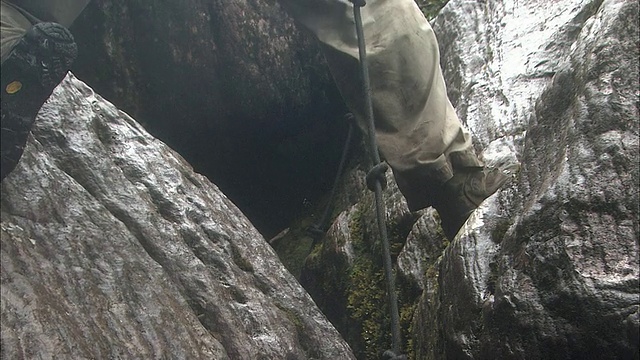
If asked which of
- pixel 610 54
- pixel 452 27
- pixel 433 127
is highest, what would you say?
pixel 452 27

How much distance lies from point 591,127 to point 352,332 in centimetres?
213

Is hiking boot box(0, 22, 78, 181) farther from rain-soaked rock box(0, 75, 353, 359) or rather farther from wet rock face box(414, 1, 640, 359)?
wet rock face box(414, 1, 640, 359)

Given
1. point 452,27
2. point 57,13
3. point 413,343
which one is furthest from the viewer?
point 452,27

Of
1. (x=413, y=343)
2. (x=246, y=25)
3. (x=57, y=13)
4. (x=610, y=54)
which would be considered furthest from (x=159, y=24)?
(x=610, y=54)

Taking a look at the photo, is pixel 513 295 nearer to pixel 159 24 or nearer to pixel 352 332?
pixel 352 332

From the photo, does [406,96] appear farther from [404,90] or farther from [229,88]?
[229,88]

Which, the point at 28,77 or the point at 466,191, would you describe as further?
the point at 466,191

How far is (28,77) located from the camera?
8.07ft

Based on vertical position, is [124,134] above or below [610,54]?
below

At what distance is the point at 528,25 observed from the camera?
4.01 m

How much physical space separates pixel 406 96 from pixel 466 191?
48 cm

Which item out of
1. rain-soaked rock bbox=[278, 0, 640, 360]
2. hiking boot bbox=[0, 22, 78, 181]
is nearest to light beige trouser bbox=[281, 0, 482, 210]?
rain-soaked rock bbox=[278, 0, 640, 360]

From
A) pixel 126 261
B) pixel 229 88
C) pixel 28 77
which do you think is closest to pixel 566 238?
pixel 126 261

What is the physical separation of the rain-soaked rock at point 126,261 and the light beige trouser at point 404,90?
0.86m
